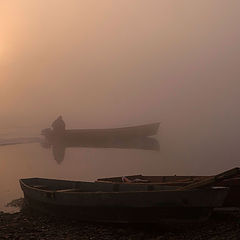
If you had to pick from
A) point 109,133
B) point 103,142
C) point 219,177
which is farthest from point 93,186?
point 109,133

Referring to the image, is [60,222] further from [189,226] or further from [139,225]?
[189,226]

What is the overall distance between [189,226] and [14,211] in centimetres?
1157

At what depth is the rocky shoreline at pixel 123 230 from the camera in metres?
12.1

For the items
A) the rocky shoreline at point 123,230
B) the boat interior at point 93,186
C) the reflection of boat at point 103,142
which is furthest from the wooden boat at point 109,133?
the rocky shoreline at point 123,230

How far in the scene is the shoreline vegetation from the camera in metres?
12.2

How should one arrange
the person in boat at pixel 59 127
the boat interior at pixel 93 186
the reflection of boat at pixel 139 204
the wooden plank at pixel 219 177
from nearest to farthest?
the wooden plank at pixel 219 177 < the reflection of boat at pixel 139 204 < the boat interior at pixel 93 186 < the person in boat at pixel 59 127

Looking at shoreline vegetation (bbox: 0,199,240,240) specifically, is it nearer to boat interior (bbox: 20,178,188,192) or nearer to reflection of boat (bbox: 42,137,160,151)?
boat interior (bbox: 20,178,188,192)

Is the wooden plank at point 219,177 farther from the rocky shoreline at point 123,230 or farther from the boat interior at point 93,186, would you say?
the rocky shoreline at point 123,230

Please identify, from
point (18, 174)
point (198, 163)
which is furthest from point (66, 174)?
point (198, 163)

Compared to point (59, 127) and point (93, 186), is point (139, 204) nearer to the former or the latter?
point (93, 186)

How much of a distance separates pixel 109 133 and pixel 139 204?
94160mm

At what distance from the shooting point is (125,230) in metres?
13.0

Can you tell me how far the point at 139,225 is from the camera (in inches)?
525

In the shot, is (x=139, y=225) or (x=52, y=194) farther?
(x=52, y=194)
